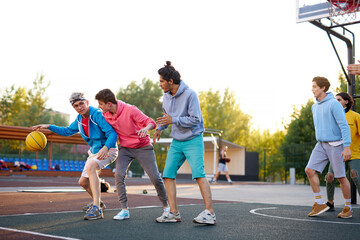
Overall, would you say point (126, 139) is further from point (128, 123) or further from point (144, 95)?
point (144, 95)

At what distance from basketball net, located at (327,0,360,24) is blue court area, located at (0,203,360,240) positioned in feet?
18.9

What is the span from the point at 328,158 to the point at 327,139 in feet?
1.09

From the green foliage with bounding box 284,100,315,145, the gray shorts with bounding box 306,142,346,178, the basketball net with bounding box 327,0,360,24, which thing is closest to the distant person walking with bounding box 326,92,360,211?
the gray shorts with bounding box 306,142,346,178

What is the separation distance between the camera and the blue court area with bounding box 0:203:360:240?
425cm

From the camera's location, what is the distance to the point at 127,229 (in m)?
4.61

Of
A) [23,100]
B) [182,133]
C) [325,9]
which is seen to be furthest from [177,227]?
[23,100]

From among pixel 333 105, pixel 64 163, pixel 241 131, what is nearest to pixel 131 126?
pixel 333 105

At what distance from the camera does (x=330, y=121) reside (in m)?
6.33

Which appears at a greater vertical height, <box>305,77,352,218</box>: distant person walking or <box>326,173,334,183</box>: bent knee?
<box>305,77,352,218</box>: distant person walking

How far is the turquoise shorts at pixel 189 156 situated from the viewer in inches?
202

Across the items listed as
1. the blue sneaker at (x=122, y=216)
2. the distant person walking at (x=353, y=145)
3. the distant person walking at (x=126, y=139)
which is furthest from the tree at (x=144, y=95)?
the blue sneaker at (x=122, y=216)

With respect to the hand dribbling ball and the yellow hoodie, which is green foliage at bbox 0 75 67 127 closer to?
the hand dribbling ball

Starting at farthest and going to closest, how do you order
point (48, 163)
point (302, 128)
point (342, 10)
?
point (302, 128)
point (48, 163)
point (342, 10)

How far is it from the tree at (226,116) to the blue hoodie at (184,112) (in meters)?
48.0
